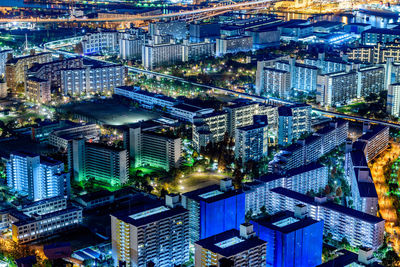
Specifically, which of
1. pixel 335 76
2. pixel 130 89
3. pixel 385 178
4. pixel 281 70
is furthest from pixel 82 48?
pixel 385 178

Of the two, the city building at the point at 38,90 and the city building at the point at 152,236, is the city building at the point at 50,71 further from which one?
the city building at the point at 152,236

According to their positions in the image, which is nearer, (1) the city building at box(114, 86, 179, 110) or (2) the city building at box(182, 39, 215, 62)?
(1) the city building at box(114, 86, 179, 110)

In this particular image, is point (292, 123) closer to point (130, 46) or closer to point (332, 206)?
point (332, 206)

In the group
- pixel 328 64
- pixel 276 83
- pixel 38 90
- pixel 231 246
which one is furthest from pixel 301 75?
pixel 231 246

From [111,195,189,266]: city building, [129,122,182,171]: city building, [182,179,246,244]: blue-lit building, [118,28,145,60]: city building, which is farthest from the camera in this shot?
[118,28,145,60]: city building

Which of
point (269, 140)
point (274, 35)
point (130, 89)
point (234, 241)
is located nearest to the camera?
point (234, 241)

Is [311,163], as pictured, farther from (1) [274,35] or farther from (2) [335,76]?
(1) [274,35]

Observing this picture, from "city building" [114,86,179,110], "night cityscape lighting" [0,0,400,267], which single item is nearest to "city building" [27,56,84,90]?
"night cityscape lighting" [0,0,400,267]

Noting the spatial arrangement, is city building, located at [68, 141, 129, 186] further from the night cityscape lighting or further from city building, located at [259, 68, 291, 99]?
city building, located at [259, 68, 291, 99]
